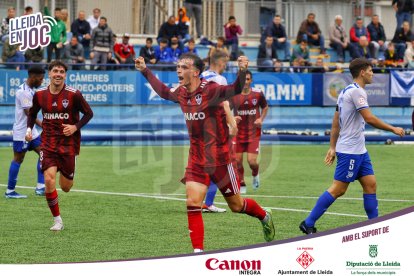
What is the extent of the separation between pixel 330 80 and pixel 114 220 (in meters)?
17.5

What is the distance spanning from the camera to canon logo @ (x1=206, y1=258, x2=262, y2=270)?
7125mm

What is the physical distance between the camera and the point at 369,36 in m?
34.4

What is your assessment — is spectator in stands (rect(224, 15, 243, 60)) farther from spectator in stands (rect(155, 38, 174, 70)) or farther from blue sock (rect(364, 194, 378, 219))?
blue sock (rect(364, 194, 378, 219))

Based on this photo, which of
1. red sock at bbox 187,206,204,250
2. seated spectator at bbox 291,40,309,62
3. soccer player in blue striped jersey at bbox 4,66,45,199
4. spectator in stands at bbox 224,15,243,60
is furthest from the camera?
spectator in stands at bbox 224,15,243,60

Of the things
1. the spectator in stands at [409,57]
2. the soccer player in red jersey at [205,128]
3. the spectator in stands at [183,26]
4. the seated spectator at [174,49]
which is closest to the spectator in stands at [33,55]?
the seated spectator at [174,49]

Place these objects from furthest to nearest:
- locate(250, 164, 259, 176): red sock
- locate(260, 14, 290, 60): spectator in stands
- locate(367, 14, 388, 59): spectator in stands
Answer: locate(367, 14, 388, 59): spectator in stands < locate(260, 14, 290, 60): spectator in stands < locate(250, 164, 259, 176): red sock

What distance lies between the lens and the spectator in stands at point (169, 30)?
32219 millimetres

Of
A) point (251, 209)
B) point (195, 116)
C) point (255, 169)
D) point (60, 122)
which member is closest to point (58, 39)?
point (255, 169)

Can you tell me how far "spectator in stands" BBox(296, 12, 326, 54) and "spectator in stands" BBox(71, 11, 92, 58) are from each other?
23.7 ft

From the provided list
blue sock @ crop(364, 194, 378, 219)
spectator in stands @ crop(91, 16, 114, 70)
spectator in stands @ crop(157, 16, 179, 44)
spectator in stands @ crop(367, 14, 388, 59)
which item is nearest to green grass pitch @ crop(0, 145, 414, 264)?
blue sock @ crop(364, 194, 378, 219)

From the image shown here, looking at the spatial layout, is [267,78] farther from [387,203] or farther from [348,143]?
[348,143]

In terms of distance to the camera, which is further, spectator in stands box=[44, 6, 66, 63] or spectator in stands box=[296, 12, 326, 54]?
spectator in stands box=[296, 12, 326, 54]

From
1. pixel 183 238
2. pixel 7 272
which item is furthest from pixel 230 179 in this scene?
pixel 7 272

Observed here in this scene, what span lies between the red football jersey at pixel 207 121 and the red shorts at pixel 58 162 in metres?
2.71
